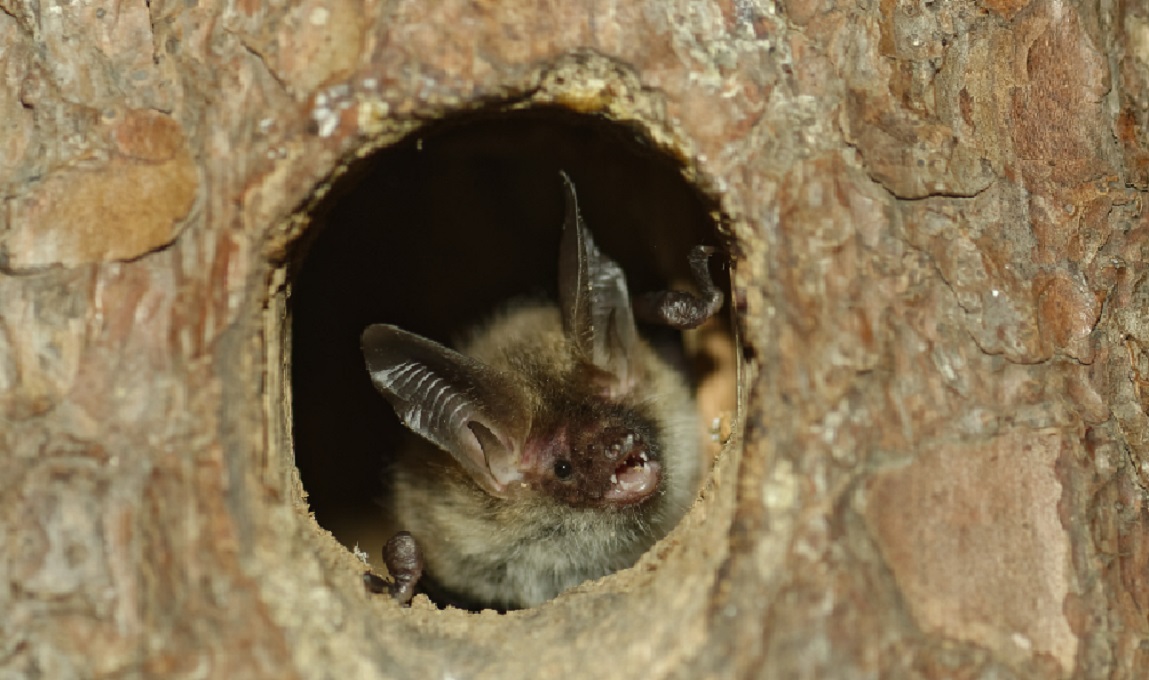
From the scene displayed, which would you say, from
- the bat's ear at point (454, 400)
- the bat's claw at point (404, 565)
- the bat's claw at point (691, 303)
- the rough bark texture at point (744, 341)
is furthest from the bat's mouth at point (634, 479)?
the rough bark texture at point (744, 341)

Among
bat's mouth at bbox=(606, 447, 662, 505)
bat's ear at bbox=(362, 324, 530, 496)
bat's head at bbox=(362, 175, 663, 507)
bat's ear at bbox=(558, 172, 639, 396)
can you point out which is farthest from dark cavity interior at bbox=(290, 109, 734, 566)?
bat's ear at bbox=(362, 324, 530, 496)

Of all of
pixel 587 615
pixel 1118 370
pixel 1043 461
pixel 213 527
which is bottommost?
pixel 213 527

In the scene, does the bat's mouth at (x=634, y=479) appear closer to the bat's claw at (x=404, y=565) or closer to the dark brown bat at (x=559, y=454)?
the dark brown bat at (x=559, y=454)

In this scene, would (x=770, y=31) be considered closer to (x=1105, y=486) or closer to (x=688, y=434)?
(x=1105, y=486)

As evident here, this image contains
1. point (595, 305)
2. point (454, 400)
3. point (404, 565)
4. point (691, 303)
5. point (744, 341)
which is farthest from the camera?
point (595, 305)

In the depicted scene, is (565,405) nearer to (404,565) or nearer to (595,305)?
(595,305)

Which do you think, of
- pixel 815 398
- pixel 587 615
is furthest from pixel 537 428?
pixel 815 398

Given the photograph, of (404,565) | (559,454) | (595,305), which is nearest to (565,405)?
(559,454)

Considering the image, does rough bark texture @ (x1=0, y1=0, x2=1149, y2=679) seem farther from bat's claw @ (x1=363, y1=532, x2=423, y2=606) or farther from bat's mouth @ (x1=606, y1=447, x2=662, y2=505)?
bat's mouth @ (x1=606, y1=447, x2=662, y2=505)
